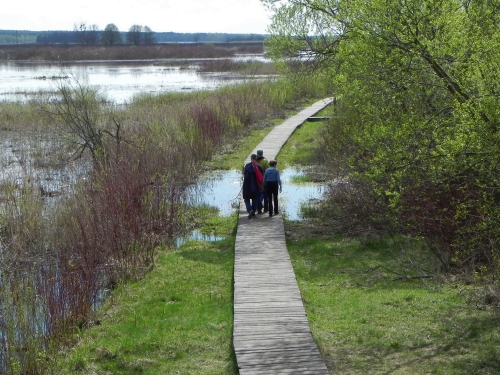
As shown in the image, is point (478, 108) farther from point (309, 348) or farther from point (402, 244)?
point (402, 244)

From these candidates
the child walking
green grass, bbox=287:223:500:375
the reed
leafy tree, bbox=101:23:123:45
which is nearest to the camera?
green grass, bbox=287:223:500:375

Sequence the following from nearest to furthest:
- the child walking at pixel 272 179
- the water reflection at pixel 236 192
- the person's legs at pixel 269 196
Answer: the child walking at pixel 272 179 → the person's legs at pixel 269 196 → the water reflection at pixel 236 192

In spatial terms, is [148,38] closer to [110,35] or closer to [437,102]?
[110,35]

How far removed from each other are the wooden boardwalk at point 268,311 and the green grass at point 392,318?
242mm

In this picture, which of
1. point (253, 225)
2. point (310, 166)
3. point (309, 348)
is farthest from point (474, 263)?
point (310, 166)

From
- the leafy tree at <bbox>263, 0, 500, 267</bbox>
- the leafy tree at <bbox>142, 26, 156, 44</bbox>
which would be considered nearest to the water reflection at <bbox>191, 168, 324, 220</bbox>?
the leafy tree at <bbox>263, 0, 500, 267</bbox>

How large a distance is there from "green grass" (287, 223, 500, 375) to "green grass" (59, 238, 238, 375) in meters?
1.17

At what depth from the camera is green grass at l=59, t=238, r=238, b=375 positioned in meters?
8.00

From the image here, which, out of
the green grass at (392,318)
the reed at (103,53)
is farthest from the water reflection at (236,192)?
the reed at (103,53)

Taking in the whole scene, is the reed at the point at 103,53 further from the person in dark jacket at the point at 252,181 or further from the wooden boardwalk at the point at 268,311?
the wooden boardwalk at the point at 268,311

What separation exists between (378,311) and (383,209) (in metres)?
3.84

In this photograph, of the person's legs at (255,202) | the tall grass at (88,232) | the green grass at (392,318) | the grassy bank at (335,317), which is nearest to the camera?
the green grass at (392,318)

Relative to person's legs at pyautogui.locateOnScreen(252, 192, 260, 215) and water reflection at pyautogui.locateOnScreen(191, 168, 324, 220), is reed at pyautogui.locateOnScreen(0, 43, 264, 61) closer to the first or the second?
water reflection at pyautogui.locateOnScreen(191, 168, 324, 220)

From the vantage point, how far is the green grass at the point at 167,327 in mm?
8000
